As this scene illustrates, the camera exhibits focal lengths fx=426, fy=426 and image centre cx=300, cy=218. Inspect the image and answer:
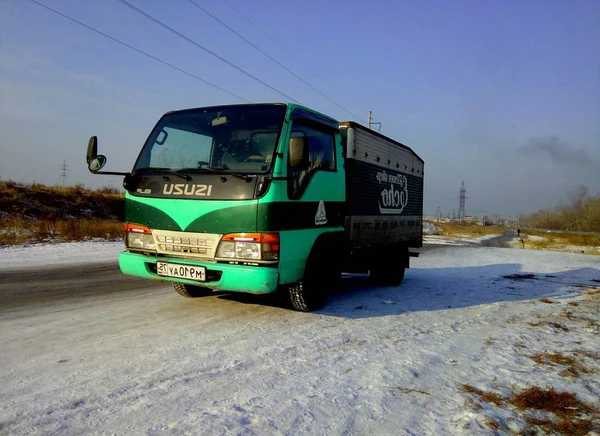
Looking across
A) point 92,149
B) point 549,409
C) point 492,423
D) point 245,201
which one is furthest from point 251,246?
point 549,409

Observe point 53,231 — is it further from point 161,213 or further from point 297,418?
point 297,418

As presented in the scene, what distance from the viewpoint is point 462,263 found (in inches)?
571

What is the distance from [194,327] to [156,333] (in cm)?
41

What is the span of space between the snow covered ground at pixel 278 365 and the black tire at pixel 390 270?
1533mm

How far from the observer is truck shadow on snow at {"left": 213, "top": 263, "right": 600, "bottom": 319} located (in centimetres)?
599

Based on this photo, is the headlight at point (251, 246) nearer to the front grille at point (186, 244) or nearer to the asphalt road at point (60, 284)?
the front grille at point (186, 244)

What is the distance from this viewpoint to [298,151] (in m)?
4.40

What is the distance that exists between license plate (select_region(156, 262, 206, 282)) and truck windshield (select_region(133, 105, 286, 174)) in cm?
108

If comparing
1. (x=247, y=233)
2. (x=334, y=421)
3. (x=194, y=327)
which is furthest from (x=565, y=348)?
(x=194, y=327)

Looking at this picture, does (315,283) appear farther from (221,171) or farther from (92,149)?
(92,149)

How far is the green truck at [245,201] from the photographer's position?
14.5ft

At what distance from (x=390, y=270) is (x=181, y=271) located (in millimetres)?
4701

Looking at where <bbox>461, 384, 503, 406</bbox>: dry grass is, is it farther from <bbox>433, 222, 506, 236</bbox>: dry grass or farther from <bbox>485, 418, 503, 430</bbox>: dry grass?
<bbox>433, 222, 506, 236</bbox>: dry grass

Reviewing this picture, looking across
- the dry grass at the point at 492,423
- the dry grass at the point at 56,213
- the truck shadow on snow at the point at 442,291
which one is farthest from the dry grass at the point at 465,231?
the dry grass at the point at 492,423
